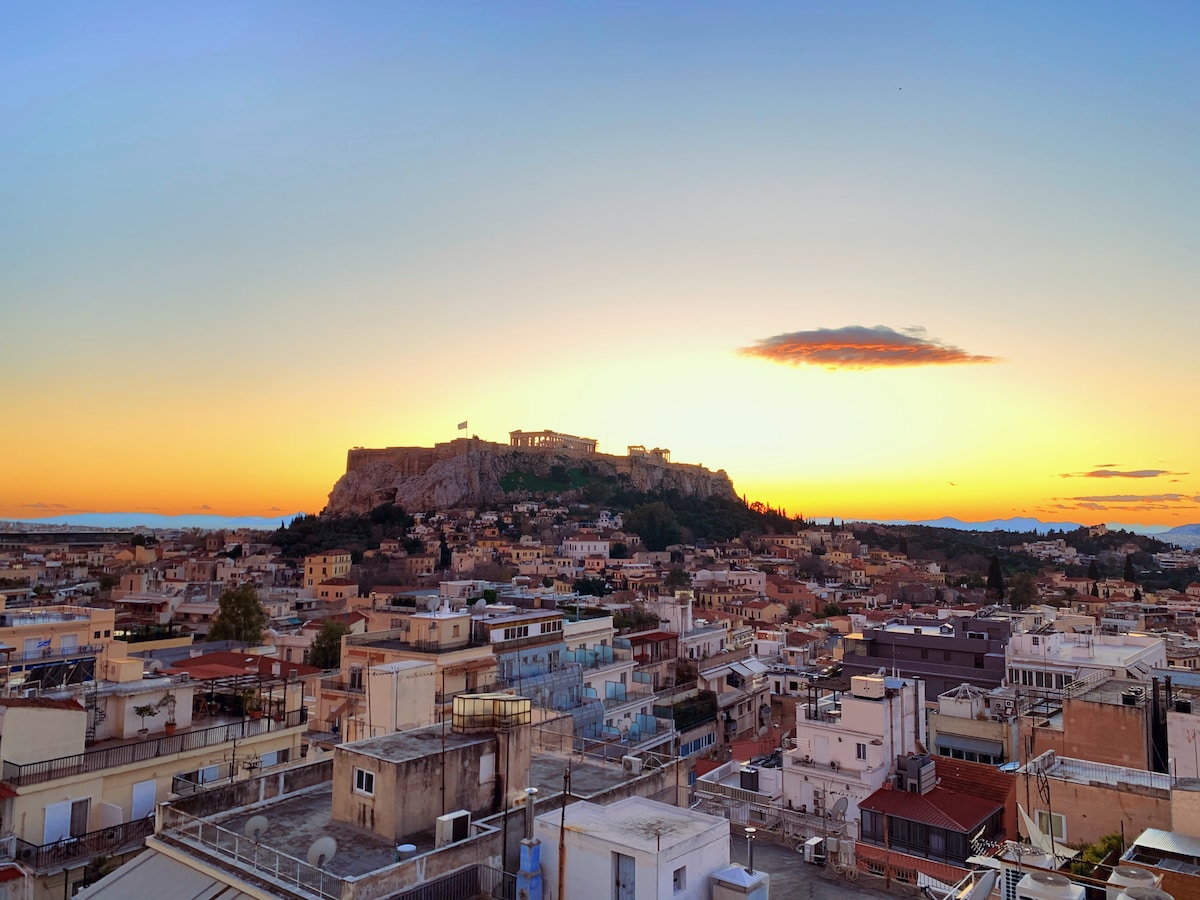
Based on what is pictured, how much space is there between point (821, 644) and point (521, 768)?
40.8m

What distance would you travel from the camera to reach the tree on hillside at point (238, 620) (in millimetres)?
45031

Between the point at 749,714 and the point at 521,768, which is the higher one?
the point at 521,768

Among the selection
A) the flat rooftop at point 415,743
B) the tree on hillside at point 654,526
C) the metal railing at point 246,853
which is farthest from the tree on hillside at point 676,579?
the metal railing at point 246,853

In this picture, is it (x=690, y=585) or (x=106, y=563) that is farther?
(x=106, y=563)

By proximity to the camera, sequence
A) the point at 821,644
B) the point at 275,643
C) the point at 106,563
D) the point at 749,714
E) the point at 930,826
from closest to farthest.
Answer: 1. the point at 930,826
2. the point at 749,714
3. the point at 275,643
4. the point at 821,644
5. the point at 106,563

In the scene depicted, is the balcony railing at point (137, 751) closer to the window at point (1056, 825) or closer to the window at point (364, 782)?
the window at point (364, 782)

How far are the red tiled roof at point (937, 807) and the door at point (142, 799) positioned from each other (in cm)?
1441

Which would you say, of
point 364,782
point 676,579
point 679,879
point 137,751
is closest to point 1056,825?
point 679,879

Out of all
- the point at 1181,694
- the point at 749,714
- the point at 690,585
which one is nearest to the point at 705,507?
the point at 690,585

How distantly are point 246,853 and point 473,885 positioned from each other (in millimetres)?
2533

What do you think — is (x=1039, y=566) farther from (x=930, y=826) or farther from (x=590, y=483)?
(x=930, y=826)

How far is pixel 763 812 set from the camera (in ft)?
49.4

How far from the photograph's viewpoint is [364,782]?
9570 mm

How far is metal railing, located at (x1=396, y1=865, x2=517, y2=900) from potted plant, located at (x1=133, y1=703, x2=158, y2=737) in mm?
9819
